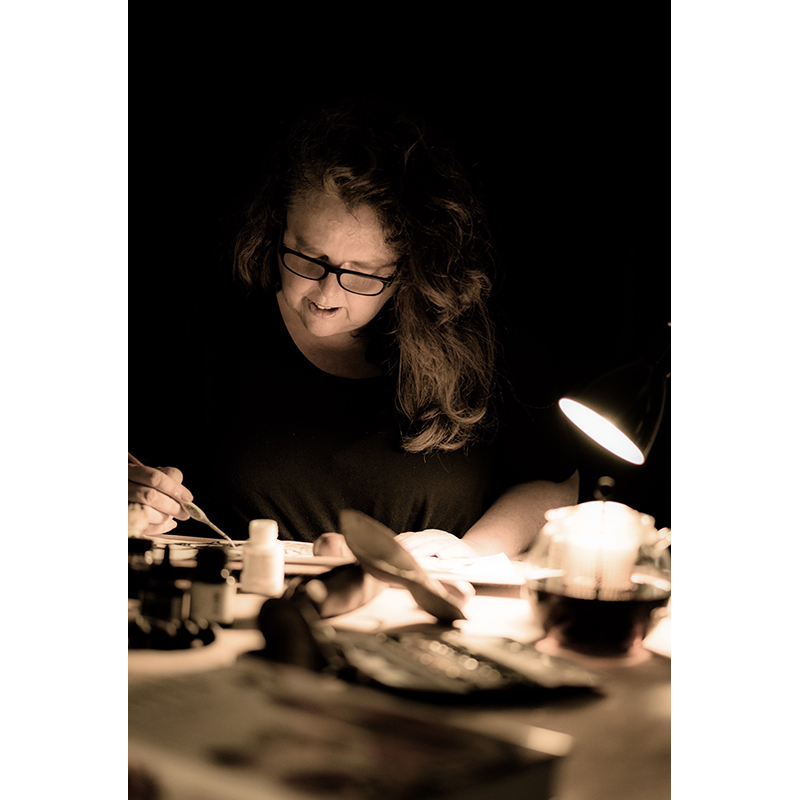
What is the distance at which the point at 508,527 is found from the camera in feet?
4.55

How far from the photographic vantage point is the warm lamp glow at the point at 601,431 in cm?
133

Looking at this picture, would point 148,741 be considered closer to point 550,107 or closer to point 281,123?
point 281,123

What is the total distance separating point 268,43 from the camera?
143 centimetres

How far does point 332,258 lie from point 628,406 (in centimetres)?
56

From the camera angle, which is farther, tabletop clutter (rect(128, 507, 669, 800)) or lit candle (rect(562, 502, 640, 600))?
lit candle (rect(562, 502, 640, 600))

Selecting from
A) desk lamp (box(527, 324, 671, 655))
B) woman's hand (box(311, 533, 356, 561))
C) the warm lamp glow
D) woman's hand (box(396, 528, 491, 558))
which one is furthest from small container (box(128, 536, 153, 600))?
the warm lamp glow

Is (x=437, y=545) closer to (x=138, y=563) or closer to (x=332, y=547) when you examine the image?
(x=332, y=547)

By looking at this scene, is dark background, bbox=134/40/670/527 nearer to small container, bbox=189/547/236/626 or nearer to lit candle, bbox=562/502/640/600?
lit candle, bbox=562/502/640/600

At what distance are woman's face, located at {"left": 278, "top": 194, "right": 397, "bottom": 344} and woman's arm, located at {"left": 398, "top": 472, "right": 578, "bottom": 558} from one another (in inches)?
15.6

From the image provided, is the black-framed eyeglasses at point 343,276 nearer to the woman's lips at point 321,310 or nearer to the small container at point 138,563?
the woman's lips at point 321,310

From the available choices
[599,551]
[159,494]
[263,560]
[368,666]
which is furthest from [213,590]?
[599,551]

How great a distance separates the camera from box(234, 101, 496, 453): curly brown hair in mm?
1379

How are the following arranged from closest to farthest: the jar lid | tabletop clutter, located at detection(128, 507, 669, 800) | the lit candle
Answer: tabletop clutter, located at detection(128, 507, 669, 800), the lit candle, the jar lid

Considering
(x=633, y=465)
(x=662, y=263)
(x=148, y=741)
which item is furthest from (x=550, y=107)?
(x=148, y=741)
